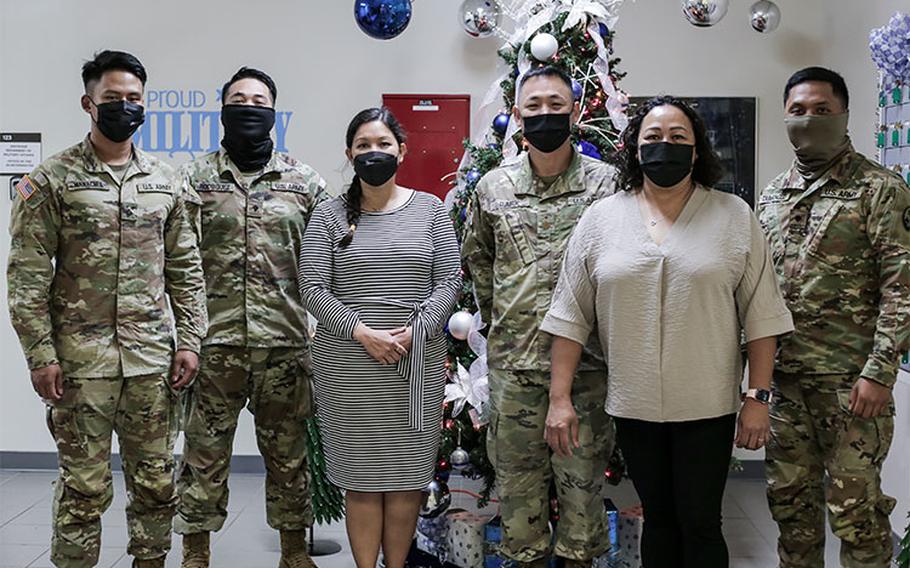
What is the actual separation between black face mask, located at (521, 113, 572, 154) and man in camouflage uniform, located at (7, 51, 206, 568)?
1202 mm

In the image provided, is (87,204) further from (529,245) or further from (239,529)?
(239,529)

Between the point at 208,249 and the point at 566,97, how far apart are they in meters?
1.34

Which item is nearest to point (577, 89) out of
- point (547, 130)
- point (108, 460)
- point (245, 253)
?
point (547, 130)

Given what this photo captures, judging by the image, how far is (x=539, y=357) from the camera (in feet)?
9.11

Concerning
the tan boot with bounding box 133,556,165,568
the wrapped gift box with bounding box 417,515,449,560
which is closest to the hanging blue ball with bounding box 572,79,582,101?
the wrapped gift box with bounding box 417,515,449,560

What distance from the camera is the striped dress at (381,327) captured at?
289cm

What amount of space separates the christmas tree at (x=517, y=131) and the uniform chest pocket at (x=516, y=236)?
23.1 inches

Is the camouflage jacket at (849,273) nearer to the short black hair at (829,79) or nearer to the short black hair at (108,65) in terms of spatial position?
the short black hair at (829,79)

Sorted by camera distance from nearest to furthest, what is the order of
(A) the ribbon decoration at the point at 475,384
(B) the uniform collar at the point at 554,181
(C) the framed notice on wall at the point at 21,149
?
1. (B) the uniform collar at the point at 554,181
2. (A) the ribbon decoration at the point at 475,384
3. (C) the framed notice on wall at the point at 21,149

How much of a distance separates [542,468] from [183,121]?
2.97 meters

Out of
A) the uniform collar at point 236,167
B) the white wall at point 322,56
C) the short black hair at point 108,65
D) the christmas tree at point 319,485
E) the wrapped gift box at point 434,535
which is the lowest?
the wrapped gift box at point 434,535

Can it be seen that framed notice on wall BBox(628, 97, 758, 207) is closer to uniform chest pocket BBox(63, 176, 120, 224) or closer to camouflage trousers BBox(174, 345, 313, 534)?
camouflage trousers BBox(174, 345, 313, 534)

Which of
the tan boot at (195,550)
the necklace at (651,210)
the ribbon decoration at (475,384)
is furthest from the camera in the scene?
the ribbon decoration at (475,384)

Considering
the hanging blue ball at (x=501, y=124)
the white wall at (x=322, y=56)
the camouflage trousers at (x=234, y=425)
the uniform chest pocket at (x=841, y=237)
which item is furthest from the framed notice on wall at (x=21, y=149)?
the uniform chest pocket at (x=841, y=237)
